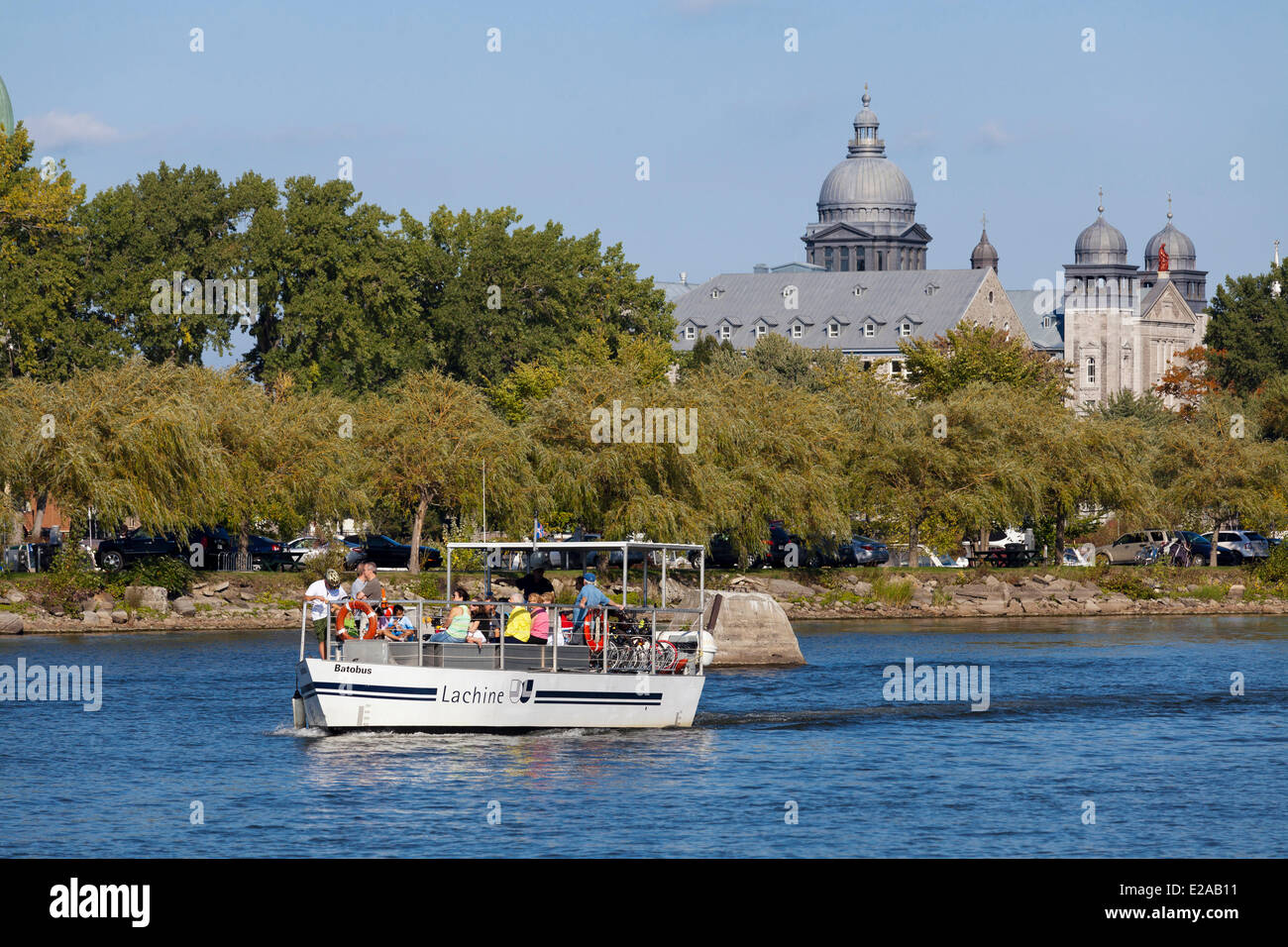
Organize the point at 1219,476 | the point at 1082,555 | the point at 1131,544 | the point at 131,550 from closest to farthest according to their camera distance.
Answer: the point at 131,550 < the point at 1219,476 < the point at 1131,544 < the point at 1082,555

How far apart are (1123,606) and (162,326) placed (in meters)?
49.0

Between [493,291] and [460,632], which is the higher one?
[493,291]

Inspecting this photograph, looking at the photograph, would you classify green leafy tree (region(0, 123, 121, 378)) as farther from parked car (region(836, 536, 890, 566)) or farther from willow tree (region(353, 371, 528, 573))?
parked car (region(836, 536, 890, 566))

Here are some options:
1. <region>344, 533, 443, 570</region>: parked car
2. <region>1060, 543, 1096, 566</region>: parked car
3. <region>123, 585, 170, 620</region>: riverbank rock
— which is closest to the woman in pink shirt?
<region>123, 585, 170, 620</region>: riverbank rock

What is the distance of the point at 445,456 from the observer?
71.4 meters

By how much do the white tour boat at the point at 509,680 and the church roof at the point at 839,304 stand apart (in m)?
148

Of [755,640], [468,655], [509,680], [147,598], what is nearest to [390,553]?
[147,598]

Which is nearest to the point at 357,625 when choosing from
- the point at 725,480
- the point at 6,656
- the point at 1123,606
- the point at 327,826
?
the point at 327,826

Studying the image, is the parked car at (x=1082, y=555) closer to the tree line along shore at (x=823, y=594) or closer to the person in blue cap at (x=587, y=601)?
the tree line along shore at (x=823, y=594)

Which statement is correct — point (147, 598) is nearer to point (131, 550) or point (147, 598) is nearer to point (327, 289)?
point (131, 550)

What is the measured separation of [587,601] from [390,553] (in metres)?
43.2

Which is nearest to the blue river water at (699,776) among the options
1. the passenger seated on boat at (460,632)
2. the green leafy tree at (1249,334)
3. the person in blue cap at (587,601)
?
the passenger seated on boat at (460,632)

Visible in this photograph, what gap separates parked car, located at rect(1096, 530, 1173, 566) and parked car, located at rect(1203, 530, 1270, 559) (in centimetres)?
249

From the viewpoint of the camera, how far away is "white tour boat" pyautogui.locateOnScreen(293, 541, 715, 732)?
109 ft
